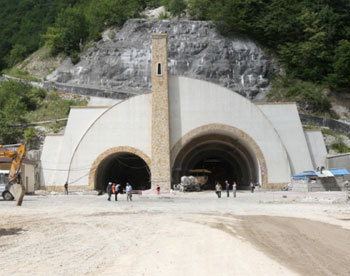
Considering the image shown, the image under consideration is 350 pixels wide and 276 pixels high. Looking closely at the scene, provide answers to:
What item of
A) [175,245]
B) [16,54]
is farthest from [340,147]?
[16,54]

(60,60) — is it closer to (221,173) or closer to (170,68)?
(170,68)

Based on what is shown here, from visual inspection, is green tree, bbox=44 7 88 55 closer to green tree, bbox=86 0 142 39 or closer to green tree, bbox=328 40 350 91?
green tree, bbox=86 0 142 39

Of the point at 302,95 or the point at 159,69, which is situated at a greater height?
the point at 302,95

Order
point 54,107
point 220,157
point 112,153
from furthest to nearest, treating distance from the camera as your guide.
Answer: point 54,107, point 220,157, point 112,153

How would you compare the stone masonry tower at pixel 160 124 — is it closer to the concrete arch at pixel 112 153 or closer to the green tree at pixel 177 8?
the concrete arch at pixel 112 153

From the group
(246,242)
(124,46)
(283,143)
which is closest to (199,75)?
(124,46)

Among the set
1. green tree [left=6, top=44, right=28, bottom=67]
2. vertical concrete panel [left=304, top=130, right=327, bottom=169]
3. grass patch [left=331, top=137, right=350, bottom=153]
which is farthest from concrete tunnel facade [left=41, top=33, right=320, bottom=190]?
green tree [left=6, top=44, right=28, bottom=67]

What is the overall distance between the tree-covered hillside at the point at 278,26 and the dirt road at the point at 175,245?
38.8 metres

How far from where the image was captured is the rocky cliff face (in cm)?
5228

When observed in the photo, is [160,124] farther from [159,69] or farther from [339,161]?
[339,161]

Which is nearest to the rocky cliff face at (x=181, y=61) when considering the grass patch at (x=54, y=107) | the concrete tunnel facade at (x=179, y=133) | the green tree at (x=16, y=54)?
the grass patch at (x=54, y=107)

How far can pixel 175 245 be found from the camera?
953 centimetres

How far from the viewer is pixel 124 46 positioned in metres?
Answer: 57.0

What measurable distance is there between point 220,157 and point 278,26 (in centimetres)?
2101
